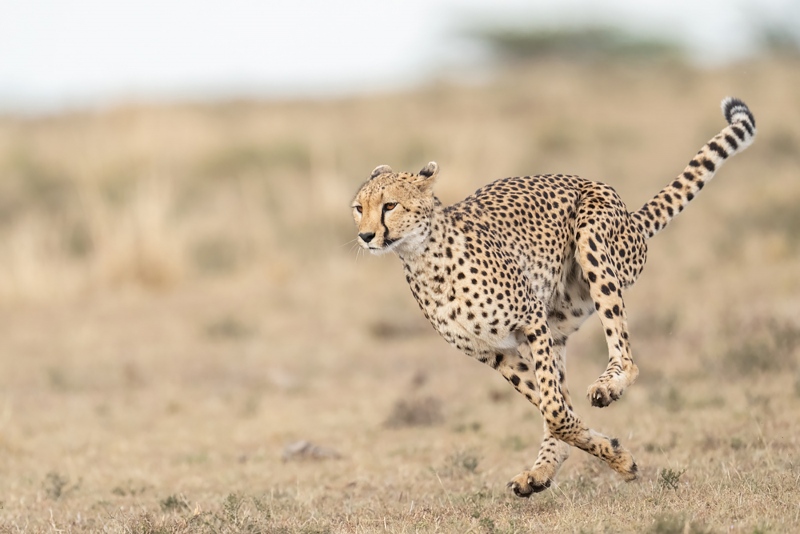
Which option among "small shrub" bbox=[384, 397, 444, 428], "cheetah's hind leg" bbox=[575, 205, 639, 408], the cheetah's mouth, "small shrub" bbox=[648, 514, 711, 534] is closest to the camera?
"small shrub" bbox=[648, 514, 711, 534]

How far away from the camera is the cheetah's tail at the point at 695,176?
5230 millimetres

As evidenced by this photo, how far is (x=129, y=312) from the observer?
11039 millimetres

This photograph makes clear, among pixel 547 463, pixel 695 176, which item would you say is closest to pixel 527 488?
pixel 547 463

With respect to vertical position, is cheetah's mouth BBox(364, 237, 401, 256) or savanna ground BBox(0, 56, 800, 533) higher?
cheetah's mouth BBox(364, 237, 401, 256)

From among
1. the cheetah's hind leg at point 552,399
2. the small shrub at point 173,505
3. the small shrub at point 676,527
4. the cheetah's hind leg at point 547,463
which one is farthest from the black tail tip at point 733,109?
the small shrub at point 173,505

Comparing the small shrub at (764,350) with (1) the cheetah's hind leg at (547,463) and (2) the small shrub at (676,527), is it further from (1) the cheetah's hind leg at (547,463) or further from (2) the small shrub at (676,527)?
(2) the small shrub at (676,527)

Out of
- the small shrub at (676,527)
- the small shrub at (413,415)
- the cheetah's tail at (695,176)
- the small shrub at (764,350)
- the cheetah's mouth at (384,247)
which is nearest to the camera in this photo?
the small shrub at (676,527)

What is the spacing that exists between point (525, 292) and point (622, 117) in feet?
46.6

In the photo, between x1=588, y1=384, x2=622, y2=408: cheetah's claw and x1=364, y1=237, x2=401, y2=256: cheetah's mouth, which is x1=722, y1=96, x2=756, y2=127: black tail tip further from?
x1=364, y1=237, x2=401, y2=256: cheetah's mouth

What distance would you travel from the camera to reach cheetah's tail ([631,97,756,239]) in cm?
523

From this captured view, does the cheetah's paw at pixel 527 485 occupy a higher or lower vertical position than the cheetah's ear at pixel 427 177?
lower

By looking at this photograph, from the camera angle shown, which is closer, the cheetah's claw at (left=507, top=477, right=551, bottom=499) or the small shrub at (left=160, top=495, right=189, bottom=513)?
the cheetah's claw at (left=507, top=477, right=551, bottom=499)

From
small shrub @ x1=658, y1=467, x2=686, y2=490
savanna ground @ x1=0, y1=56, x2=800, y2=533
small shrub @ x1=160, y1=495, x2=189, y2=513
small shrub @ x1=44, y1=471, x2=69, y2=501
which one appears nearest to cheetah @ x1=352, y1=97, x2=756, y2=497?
small shrub @ x1=658, y1=467, x2=686, y2=490

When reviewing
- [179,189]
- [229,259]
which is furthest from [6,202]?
[229,259]
